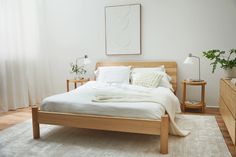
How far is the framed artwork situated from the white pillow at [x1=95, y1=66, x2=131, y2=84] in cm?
51

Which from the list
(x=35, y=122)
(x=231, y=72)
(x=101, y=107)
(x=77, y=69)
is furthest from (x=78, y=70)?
(x=231, y=72)

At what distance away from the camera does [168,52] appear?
454 centimetres

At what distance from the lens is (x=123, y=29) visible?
4.70m

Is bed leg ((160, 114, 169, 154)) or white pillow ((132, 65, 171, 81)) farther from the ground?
white pillow ((132, 65, 171, 81))

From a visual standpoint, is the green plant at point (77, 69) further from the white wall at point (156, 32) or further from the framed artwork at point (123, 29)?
the framed artwork at point (123, 29)

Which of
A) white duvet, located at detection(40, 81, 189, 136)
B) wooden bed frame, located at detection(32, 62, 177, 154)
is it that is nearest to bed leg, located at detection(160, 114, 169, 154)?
wooden bed frame, located at detection(32, 62, 177, 154)

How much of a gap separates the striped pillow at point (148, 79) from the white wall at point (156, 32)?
768 millimetres

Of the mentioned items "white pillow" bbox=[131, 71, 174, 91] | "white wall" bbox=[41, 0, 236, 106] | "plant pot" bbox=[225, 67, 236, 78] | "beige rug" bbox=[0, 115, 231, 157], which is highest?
"white wall" bbox=[41, 0, 236, 106]

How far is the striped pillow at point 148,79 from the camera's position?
12.5 feet

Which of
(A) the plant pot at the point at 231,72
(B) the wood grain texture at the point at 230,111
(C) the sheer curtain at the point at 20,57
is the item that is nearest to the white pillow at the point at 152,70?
(A) the plant pot at the point at 231,72

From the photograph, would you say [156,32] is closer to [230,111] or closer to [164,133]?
[230,111]

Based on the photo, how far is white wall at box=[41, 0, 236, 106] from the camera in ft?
14.0

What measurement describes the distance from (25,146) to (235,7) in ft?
13.5

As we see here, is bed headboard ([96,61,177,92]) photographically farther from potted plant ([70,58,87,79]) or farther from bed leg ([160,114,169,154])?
bed leg ([160,114,169,154])
